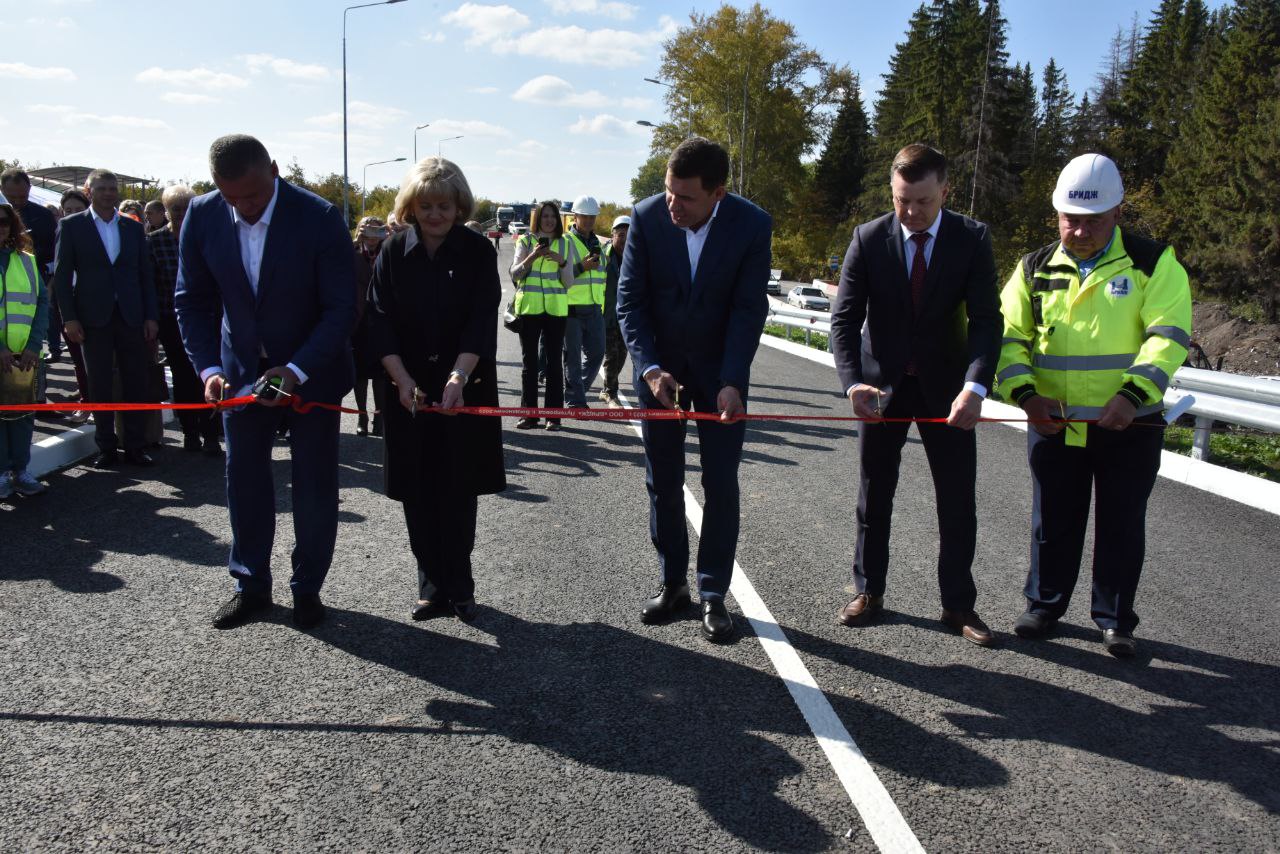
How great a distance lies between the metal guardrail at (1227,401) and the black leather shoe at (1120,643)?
3.78 meters

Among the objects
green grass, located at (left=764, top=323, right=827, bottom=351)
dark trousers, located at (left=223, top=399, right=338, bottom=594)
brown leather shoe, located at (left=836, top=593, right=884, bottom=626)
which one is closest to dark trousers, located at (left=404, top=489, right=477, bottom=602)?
dark trousers, located at (left=223, top=399, right=338, bottom=594)

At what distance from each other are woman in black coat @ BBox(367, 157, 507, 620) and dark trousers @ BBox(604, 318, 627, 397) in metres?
6.79

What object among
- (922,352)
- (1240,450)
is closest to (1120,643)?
(922,352)

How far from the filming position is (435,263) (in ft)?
14.5

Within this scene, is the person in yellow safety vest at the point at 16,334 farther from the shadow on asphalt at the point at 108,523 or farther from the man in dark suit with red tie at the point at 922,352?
the man in dark suit with red tie at the point at 922,352

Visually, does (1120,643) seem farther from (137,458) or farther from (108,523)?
(137,458)

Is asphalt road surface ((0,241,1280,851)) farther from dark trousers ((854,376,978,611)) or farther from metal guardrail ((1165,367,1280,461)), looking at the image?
metal guardrail ((1165,367,1280,461))

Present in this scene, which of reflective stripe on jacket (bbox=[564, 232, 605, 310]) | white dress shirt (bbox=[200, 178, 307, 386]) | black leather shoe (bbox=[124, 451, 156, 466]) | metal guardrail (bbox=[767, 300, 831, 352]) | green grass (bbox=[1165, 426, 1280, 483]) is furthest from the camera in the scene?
metal guardrail (bbox=[767, 300, 831, 352])

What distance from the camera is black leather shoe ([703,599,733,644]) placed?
4.43 meters

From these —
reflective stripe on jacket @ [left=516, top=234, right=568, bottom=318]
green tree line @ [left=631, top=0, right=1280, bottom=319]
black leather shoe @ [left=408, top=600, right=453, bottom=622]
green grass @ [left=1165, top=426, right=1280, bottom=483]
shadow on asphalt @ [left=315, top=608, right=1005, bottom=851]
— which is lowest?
shadow on asphalt @ [left=315, top=608, right=1005, bottom=851]

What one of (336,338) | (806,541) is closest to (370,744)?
(336,338)

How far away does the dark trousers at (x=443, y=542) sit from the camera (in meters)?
4.62

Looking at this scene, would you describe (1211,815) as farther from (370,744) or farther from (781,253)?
(781,253)

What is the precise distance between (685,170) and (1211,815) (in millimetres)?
3028
